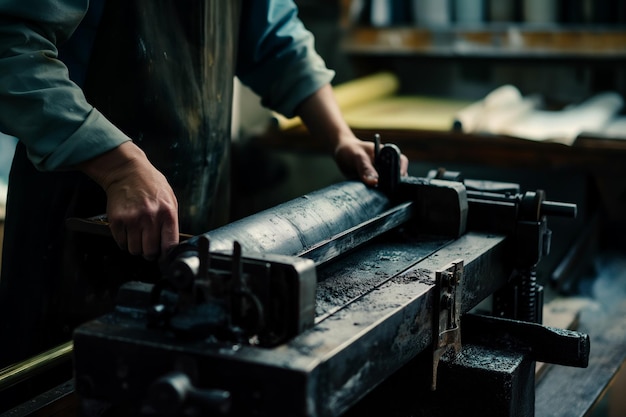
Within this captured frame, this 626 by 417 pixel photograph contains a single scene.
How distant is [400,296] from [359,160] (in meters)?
0.65

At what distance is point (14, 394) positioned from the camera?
205 cm

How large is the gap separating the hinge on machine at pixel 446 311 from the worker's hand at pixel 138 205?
43 cm

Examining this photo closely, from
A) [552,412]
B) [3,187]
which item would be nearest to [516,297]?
[552,412]

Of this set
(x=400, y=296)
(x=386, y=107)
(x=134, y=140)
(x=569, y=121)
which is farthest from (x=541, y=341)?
(x=386, y=107)

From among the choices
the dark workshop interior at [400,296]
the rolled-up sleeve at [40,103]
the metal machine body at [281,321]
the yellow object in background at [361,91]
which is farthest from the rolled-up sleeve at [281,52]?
the yellow object in background at [361,91]

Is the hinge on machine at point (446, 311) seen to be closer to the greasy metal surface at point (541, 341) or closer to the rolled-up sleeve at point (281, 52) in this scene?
the greasy metal surface at point (541, 341)

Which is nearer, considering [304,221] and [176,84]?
[304,221]

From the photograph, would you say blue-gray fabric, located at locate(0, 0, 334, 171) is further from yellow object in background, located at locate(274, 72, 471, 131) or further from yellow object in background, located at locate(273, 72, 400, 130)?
yellow object in background, located at locate(273, 72, 400, 130)

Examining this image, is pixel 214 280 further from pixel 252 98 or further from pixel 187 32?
pixel 252 98

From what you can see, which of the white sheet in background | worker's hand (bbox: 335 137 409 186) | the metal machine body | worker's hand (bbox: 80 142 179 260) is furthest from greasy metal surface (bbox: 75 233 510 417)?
the white sheet in background

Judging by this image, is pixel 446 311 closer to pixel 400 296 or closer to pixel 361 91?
pixel 400 296

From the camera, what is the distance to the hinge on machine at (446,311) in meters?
1.51

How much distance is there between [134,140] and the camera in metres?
1.99

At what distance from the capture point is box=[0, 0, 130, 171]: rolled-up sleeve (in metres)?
1.55
